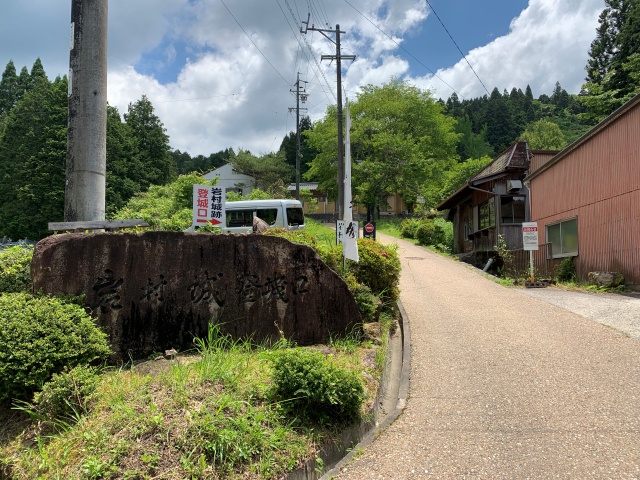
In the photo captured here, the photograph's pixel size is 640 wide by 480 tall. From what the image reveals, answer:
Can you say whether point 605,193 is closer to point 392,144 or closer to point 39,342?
point 39,342

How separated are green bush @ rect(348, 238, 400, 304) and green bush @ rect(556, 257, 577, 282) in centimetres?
963

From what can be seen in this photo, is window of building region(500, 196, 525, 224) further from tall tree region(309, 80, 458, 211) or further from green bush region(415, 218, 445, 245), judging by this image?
tall tree region(309, 80, 458, 211)

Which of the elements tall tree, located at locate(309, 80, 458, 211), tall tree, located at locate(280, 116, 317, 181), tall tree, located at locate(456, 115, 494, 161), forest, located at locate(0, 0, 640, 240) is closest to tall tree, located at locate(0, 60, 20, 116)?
forest, located at locate(0, 0, 640, 240)

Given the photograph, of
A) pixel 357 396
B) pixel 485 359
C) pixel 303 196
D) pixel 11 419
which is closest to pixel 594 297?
pixel 485 359

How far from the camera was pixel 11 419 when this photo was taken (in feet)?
13.2

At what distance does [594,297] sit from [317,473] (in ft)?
34.6

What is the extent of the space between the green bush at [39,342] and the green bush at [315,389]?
6.09 ft

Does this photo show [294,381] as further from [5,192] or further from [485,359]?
[5,192]

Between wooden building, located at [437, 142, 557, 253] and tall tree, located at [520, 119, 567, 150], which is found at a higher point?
tall tree, located at [520, 119, 567, 150]

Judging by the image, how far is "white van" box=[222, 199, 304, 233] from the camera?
68.4 ft

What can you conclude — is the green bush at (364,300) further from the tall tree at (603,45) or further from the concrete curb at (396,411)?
the tall tree at (603,45)

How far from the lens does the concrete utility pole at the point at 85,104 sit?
5.92 metres

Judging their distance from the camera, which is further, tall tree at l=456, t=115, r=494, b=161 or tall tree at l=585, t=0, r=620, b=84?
tall tree at l=456, t=115, r=494, b=161

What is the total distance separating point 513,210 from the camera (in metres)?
22.0
